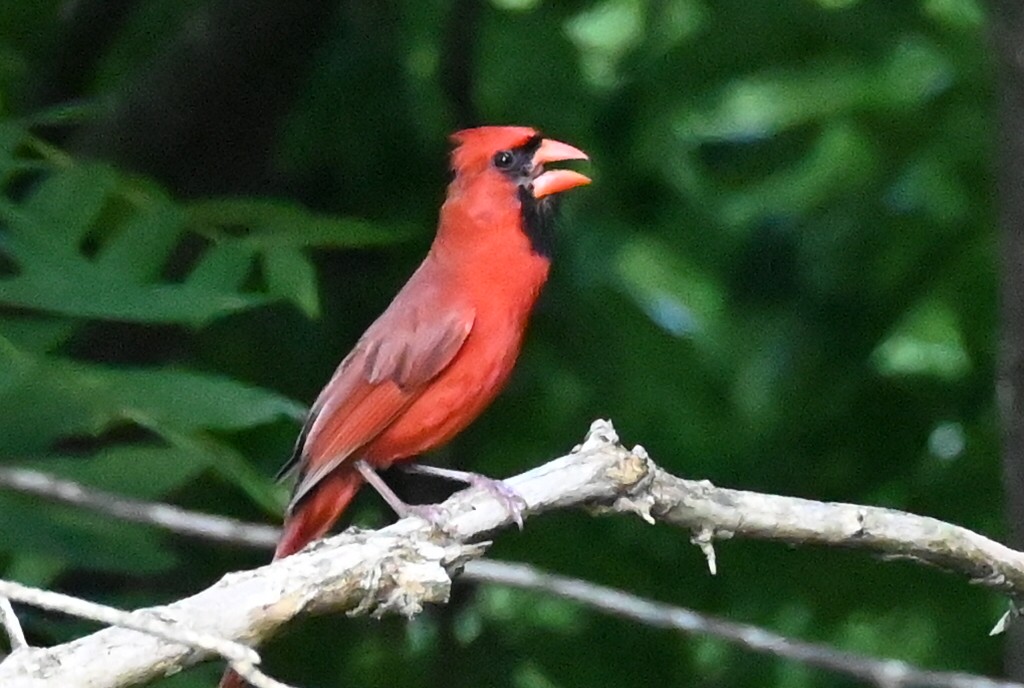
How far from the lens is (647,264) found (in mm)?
3475

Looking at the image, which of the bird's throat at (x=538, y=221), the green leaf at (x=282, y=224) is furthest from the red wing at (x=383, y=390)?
the bird's throat at (x=538, y=221)

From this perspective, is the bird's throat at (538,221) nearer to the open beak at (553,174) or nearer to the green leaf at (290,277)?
the open beak at (553,174)

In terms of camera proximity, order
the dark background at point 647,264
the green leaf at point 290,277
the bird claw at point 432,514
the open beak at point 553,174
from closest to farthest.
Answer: the bird claw at point 432,514 → the green leaf at point 290,277 → the open beak at point 553,174 → the dark background at point 647,264

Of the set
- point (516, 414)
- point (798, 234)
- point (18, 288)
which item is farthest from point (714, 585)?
point (18, 288)

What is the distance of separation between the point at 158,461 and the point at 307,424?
1.68 feet

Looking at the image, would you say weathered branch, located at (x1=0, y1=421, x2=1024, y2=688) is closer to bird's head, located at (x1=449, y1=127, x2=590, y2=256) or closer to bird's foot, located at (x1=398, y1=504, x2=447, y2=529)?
bird's foot, located at (x1=398, y1=504, x2=447, y2=529)

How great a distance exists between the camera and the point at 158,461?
2289mm

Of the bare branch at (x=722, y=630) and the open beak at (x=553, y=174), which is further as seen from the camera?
the open beak at (x=553, y=174)

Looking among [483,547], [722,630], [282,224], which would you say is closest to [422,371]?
[282,224]

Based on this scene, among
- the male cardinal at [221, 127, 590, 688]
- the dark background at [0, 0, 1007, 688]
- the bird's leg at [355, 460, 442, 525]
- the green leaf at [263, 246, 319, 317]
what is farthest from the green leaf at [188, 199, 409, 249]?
the bird's leg at [355, 460, 442, 525]

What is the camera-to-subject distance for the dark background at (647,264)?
326 cm

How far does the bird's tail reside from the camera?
2.66m

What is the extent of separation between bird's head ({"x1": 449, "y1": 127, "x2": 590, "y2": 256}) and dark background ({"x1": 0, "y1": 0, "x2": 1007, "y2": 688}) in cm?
15

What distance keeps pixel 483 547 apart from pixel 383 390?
2.02 feet
